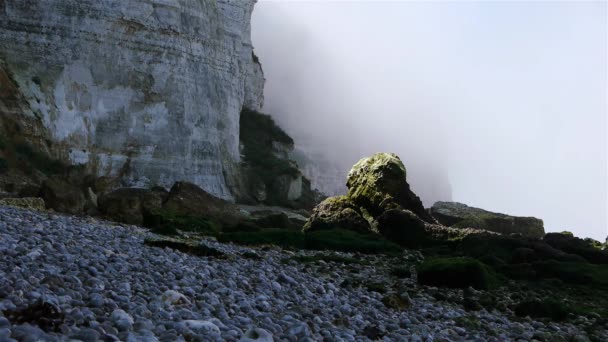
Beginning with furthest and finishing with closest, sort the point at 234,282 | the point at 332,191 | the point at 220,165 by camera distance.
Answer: the point at 332,191, the point at 220,165, the point at 234,282

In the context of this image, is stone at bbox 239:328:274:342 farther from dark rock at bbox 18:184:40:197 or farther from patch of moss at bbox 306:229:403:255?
dark rock at bbox 18:184:40:197

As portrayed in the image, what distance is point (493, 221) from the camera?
31984 millimetres

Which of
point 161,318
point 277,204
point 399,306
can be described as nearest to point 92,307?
point 161,318

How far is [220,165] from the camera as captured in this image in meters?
43.3

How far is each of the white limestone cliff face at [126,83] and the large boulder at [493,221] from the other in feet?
46.1

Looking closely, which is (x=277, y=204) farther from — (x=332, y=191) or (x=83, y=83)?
(x=332, y=191)

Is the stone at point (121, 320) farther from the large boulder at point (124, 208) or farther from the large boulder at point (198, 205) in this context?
the large boulder at point (198, 205)

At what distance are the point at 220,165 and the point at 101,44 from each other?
33.2ft

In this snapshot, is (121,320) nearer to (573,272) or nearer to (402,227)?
(573,272)

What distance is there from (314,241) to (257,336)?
13174mm

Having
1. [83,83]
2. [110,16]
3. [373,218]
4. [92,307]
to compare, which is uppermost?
[110,16]

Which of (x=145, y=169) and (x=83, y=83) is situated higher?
(x=83, y=83)

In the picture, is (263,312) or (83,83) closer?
(263,312)

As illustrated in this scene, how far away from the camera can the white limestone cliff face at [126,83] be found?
35.1 metres
